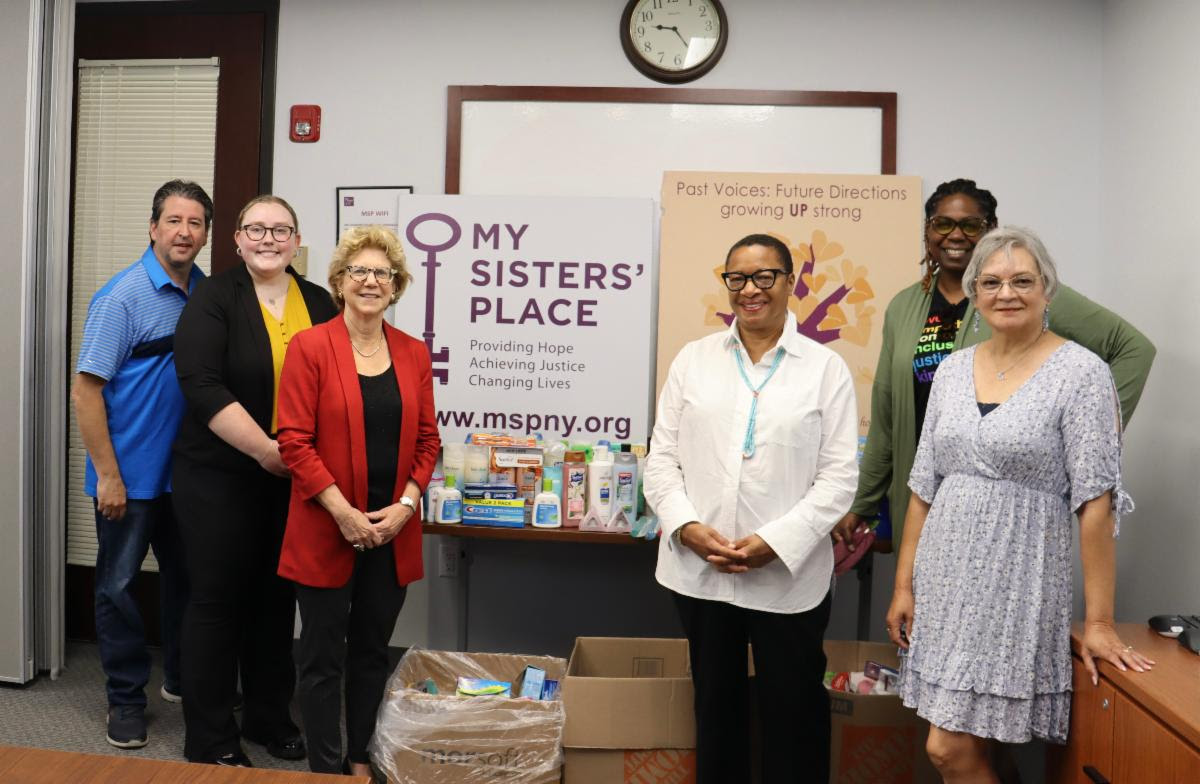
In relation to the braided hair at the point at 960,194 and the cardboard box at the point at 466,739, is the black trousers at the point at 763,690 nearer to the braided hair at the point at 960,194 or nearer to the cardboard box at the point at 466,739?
the cardboard box at the point at 466,739

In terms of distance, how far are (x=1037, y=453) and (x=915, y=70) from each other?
190 cm

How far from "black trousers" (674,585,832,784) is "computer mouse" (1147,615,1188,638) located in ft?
2.22

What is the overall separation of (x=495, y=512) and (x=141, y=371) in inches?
43.9

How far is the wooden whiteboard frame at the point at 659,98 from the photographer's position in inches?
120

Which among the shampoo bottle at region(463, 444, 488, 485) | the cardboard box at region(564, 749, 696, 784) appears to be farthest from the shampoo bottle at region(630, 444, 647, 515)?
the cardboard box at region(564, 749, 696, 784)

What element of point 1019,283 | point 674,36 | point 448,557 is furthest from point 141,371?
point 1019,283

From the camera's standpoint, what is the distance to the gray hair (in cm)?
171

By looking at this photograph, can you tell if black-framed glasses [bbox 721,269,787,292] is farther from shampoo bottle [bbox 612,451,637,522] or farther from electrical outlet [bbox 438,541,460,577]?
electrical outlet [bbox 438,541,460,577]

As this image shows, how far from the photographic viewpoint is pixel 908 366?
2219 mm

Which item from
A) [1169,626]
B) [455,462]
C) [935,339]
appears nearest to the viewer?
[1169,626]

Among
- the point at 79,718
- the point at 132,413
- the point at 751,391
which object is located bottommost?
the point at 79,718

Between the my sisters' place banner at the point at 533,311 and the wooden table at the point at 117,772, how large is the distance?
185cm

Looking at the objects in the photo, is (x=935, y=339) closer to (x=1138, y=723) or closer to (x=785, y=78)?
(x=1138, y=723)

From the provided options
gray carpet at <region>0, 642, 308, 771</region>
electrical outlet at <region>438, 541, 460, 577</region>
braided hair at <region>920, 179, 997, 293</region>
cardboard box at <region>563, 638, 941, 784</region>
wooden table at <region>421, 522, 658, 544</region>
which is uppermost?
braided hair at <region>920, 179, 997, 293</region>
